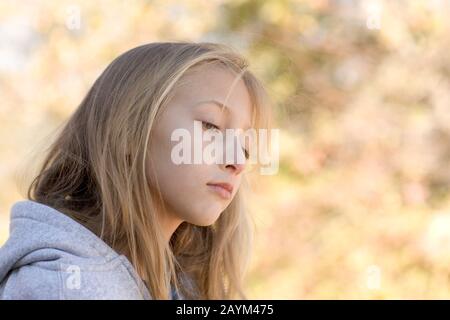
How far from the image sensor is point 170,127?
113 cm

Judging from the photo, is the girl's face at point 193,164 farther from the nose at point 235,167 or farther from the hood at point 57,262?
the hood at point 57,262

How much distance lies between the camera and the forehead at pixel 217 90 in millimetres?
1149

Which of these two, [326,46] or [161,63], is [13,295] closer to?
[161,63]

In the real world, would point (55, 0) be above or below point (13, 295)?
above

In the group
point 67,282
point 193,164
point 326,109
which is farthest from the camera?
point 326,109

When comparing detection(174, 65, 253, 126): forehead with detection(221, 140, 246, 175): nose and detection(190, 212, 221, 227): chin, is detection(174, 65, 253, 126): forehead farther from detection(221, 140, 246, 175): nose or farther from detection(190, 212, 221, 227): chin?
detection(190, 212, 221, 227): chin

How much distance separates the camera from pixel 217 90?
117 cm

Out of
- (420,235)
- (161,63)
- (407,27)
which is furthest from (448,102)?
(161,63)

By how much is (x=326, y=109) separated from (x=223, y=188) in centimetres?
283

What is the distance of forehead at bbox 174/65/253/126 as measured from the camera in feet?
3.77

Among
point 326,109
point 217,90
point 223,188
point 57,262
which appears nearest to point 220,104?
point 217,90

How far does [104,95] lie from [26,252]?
359 millimetres

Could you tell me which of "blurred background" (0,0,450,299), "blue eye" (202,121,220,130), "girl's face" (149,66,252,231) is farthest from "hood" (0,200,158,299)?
"blurred background" (0,0,450,299)

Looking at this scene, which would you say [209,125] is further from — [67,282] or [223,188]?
[67,282]
